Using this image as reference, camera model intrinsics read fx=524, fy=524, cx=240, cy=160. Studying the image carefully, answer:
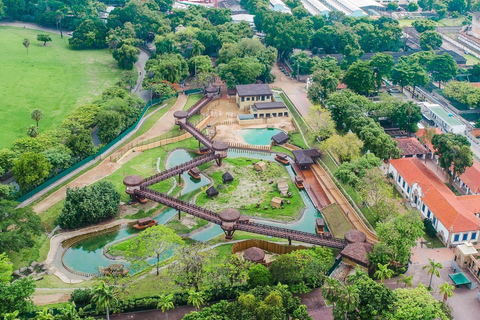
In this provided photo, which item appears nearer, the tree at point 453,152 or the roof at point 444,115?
the tree at point 453,152

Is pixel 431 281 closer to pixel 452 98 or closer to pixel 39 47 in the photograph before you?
pixel 452 98

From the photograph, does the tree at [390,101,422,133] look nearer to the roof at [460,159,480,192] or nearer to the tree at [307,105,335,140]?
the tree at [307,105,335,140]

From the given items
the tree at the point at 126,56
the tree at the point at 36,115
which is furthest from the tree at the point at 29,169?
the tree at the point at 126,56

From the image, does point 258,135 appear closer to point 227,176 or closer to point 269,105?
point 269,105

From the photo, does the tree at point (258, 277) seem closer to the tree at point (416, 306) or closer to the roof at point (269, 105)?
the tree at point (416, 306)

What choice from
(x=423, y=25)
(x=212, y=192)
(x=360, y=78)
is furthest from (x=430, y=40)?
(x=212, y=192)

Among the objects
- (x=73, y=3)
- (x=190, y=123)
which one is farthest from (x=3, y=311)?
(x=73, y=3)
